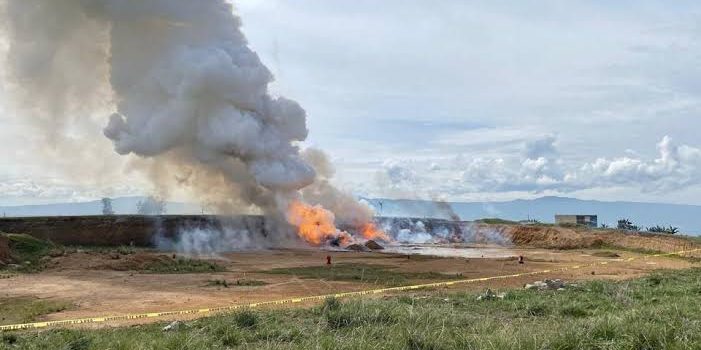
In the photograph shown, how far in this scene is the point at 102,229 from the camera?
185 feet

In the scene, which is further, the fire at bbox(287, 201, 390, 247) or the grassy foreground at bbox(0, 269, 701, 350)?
the fire at bbox(287, 201, 390, 247)

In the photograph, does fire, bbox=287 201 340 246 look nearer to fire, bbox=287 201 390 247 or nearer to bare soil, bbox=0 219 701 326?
fire, bbox=287 201 390 247

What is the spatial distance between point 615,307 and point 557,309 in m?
1.35

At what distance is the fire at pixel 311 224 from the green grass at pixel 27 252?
23659 mm

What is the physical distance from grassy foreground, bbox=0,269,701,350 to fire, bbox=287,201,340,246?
42.1 m

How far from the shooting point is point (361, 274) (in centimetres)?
3122

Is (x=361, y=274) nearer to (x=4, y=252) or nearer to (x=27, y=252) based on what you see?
(x=4, y=252)

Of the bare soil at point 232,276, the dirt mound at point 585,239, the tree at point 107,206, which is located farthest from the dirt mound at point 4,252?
the dirt mound at point 585,239

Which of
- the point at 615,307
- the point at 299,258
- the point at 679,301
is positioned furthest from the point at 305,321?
the point at 299,258

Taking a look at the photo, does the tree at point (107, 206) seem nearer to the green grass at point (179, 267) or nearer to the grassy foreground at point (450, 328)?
the green grass at point (179, 267)

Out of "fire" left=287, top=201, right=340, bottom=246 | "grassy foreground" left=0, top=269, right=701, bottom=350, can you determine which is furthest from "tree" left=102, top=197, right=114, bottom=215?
"grassy foreground" left=0, top=269, right=701, bottom=350

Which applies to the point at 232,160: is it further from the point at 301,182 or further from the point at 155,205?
the point at 155,205

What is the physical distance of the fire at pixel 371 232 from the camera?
228 ft

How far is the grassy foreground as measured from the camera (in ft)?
28.7
